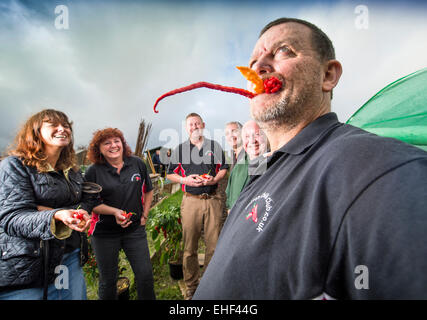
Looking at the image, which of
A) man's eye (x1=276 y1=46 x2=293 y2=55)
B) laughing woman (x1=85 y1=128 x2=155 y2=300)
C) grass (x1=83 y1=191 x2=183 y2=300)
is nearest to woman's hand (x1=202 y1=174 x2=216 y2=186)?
laughing woman (x1=85 y1=128 x2=155 y2=300)

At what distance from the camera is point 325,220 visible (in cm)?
63

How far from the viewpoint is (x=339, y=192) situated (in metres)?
0.61

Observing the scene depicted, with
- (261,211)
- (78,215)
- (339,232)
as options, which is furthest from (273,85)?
(78,215)

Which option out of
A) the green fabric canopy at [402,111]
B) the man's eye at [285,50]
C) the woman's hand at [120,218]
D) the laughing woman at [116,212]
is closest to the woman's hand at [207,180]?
the laughing woman at [116,212]

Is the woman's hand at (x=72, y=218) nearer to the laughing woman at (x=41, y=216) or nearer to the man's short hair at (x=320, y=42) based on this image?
the laughing woman at (x=41, y=216)

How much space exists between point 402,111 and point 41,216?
11.0 feet

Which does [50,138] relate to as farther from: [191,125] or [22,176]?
[191,125]

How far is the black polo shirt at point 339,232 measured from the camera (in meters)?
0.48

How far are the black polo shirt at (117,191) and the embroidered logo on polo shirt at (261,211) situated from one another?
7.29 ft

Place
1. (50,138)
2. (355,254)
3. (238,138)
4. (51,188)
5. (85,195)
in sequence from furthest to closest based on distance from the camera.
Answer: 1. (238,138)
2. (85,195)
3. (50,138)
4. (51,188)
5. (355,254)
